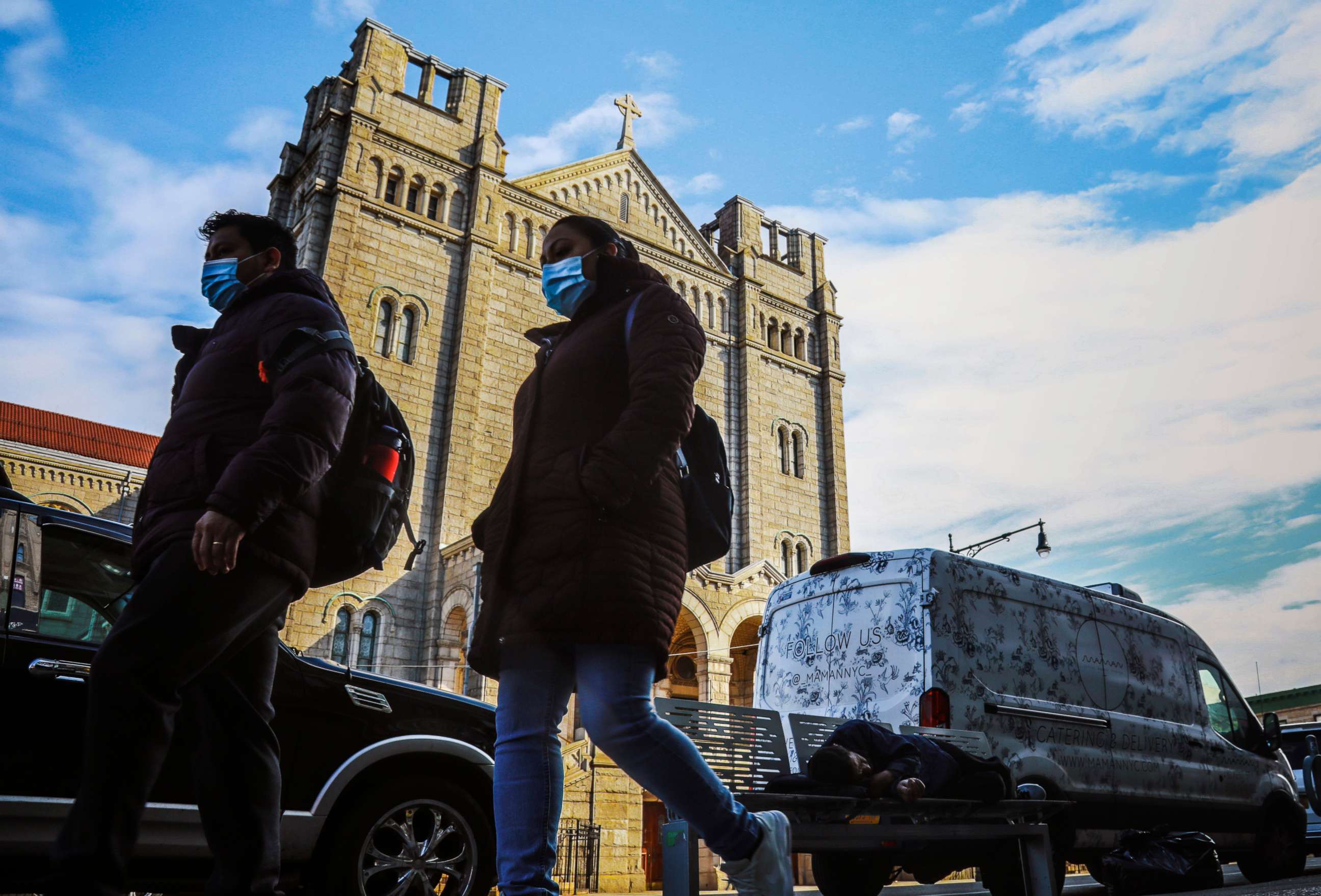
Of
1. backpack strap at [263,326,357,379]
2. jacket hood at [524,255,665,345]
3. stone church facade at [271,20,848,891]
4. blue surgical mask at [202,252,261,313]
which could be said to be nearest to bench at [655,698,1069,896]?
jacket hood at [524,255,665,345]

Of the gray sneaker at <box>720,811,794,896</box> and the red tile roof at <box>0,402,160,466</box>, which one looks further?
the red tile roof at <box>0,402,160,466</box>

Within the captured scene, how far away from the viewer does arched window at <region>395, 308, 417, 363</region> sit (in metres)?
22.7

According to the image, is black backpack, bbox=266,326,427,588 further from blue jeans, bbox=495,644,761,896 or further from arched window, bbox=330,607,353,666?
arched window, bbox=330,607,353,666

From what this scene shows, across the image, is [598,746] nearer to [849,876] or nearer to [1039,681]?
[849,876]

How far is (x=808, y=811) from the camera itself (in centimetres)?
357

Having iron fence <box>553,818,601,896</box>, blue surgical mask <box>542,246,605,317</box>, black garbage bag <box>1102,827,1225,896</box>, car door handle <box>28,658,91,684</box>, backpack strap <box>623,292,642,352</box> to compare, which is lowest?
iron fence <box>553,818,601,896</box>

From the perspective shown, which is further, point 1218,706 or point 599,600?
point 1218,706

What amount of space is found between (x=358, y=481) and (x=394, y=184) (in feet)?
76.2

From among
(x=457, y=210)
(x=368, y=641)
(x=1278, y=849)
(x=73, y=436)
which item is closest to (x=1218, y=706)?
(x=1278, y=849)

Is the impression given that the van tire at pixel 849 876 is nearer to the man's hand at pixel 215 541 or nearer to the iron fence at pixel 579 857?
the man's hand at pixel 215 541

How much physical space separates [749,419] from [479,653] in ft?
85.0

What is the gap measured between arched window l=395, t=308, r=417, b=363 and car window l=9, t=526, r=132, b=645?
62.5ft

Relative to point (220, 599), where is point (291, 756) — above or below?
below

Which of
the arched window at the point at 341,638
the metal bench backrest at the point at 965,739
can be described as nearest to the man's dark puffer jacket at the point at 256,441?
the metal bench backrest at the point at 965,739
